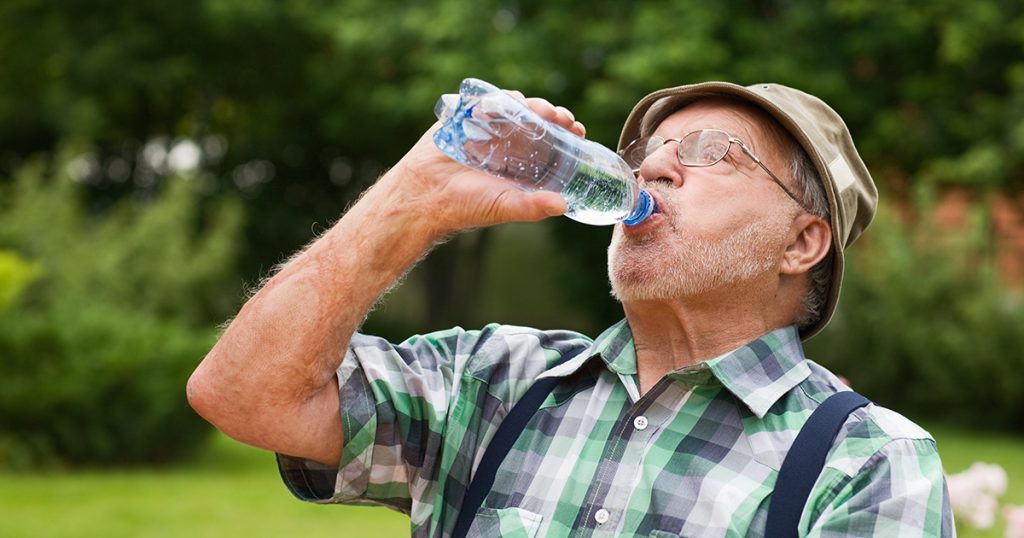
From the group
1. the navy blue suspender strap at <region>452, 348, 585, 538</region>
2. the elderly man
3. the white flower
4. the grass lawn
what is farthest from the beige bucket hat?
the grass lawn

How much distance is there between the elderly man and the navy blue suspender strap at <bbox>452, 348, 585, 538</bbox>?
2 cm

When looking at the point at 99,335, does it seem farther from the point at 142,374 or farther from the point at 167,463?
the point at 167,463

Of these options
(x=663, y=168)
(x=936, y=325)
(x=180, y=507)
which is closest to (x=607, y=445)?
(x=663, y=168)

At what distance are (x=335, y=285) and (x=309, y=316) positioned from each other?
74 millimetres

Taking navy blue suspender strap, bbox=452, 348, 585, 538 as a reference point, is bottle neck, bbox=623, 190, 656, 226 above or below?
above

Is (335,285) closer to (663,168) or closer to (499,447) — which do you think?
(499,447)

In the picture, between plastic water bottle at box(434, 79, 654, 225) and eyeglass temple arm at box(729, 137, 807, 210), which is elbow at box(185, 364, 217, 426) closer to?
plastic water bottle at box(434, 79, 654, 225)

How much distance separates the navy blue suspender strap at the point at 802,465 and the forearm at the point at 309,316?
2.47 ft

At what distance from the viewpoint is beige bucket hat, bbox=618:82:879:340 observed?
2.53 metres

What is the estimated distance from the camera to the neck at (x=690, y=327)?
2496mm

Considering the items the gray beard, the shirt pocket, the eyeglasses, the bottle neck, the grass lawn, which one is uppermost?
the eyeglasses

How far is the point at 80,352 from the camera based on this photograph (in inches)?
376

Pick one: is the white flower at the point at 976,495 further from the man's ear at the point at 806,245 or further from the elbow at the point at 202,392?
the elbow at the point at 202,392

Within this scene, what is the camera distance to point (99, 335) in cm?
967
